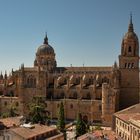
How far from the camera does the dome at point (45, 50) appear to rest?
364 feet

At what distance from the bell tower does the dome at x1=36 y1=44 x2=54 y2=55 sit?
91.1 ft

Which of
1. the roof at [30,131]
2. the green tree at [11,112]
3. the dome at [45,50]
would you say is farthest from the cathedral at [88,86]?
the roof at [30,131]

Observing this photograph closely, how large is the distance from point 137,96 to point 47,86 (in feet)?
86.4

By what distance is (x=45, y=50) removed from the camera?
111125 mm

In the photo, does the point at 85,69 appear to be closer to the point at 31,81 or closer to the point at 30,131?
the point at 31,81

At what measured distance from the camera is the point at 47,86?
330 ft

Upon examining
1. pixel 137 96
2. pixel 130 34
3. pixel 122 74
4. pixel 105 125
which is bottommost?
pixel 105 125

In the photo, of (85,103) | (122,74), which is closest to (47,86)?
(85,103)

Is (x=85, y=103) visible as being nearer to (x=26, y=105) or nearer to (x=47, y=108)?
(x=47, y=108)

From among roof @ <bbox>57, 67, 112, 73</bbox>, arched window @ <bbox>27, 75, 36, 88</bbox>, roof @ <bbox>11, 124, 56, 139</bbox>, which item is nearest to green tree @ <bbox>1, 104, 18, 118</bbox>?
arched window @ <bbox>27, 75, 36, 88</bbox>

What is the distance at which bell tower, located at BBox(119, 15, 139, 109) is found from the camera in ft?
303

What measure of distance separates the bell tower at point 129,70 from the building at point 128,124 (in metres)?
16.6

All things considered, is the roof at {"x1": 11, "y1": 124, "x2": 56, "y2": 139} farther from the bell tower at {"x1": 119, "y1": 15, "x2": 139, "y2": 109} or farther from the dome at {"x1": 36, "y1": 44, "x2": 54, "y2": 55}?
the dome at {"x1": 36, "y1": 44, "x2": 54, "y2": 55}

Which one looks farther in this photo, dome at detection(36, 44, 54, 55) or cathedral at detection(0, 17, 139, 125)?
dome at detection(36, 44, 54, 55)
